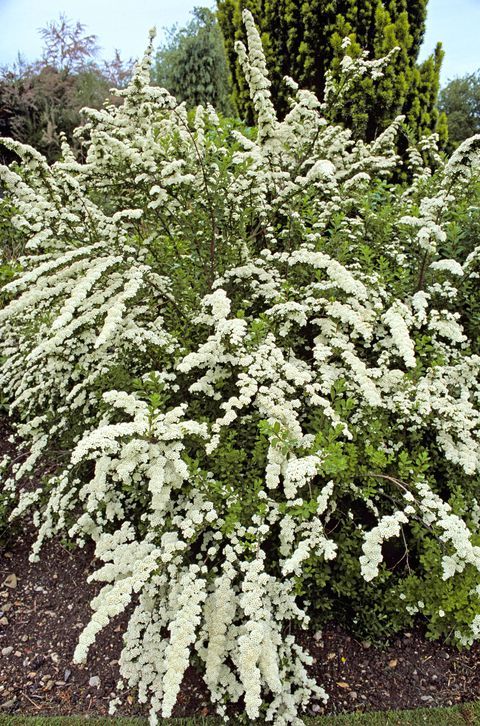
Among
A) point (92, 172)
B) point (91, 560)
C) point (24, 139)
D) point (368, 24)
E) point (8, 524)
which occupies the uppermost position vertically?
point (24, 139)

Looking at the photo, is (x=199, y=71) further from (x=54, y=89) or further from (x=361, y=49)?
(x=361, y=49)

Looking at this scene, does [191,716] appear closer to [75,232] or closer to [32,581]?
[32,581]

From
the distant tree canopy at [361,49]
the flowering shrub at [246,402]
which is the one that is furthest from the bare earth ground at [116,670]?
the distant tree canopy at [361,49]

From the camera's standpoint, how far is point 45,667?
9.30 feet

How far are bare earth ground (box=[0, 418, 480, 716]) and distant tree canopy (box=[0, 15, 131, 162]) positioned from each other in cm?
1231

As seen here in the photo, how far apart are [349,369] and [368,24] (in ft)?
16.1

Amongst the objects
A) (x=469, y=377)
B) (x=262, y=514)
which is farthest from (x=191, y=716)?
(x=469, y=377)

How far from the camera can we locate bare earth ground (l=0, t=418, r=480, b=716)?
8.54 feet

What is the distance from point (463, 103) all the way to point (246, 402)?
14797mm

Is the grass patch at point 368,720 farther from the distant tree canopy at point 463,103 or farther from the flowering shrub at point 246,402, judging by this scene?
the distant tree canopy at point 463,103

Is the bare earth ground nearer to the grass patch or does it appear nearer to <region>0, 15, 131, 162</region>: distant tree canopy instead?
the grass patch

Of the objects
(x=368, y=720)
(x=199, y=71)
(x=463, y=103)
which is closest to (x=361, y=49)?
(x=368, y=720)

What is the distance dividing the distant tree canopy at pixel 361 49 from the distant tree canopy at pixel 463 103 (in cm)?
838

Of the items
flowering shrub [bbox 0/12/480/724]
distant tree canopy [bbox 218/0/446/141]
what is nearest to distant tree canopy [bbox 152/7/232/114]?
distant tree canopy [bbox 218/0/446/141]
